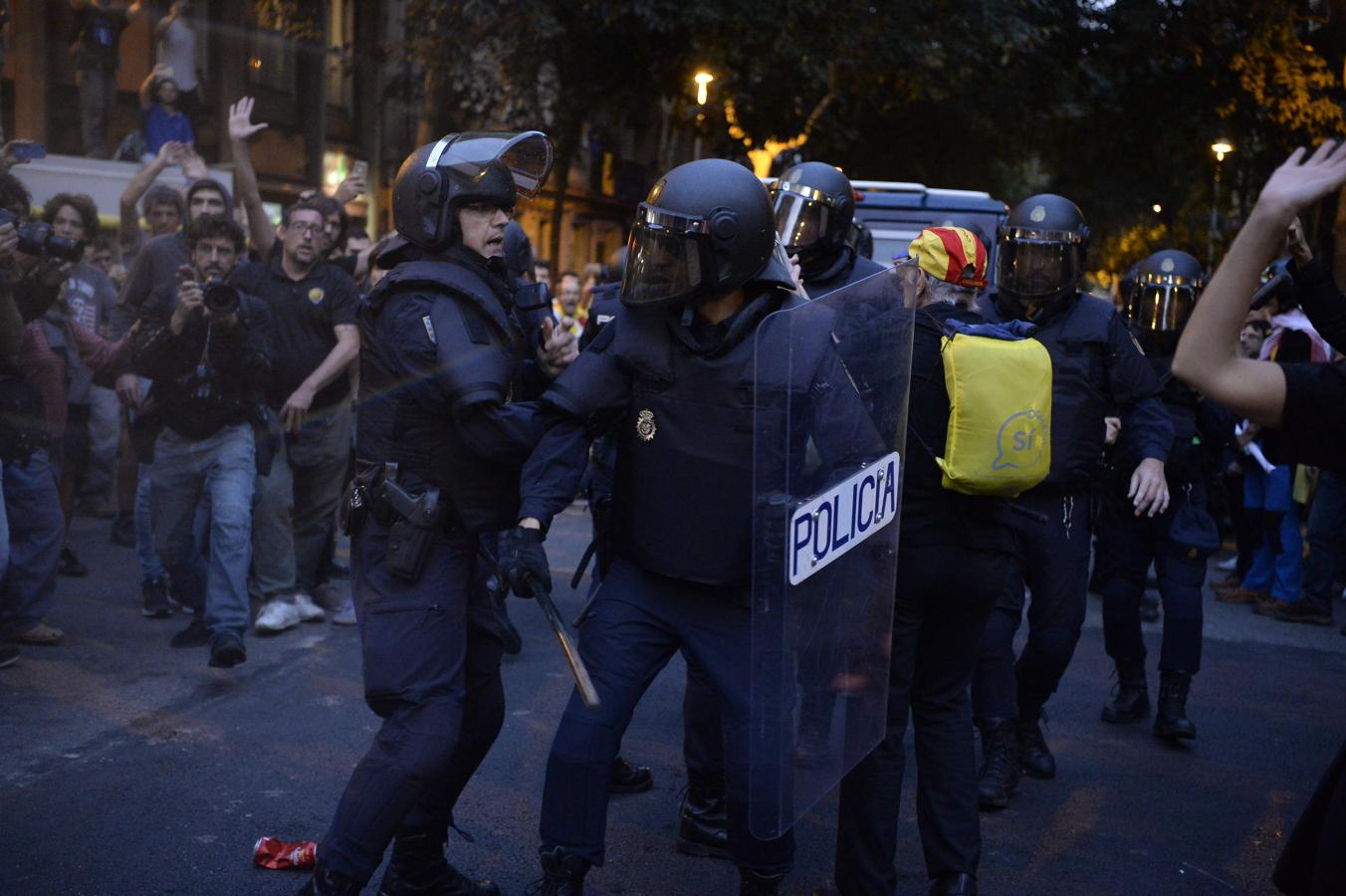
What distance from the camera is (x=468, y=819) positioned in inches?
174

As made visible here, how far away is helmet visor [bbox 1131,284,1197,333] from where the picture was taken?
6.05 metres

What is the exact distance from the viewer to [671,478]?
11.1ft

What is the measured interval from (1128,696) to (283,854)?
3561 mm

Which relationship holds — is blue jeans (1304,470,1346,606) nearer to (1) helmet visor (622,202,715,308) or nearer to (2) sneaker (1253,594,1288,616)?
(2) sneaker (1253,594,1288,616)

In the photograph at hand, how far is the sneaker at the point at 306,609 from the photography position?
6957mm

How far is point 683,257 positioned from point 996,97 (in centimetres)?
2007

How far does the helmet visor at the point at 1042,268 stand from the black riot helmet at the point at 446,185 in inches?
82.6

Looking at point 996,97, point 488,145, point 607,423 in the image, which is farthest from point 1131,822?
point 996,97

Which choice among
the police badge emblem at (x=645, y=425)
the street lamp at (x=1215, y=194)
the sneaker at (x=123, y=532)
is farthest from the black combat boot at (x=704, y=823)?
the street lamp at (x=1215, y=194)

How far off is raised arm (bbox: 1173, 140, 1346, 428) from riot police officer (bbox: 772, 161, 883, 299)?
8.31 ft

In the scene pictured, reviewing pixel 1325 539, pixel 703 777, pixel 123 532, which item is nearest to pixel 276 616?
pixel 123 532

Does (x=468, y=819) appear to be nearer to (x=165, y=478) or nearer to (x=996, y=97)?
(x=165, y=478)

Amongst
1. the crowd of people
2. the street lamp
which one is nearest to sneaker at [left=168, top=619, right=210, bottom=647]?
the crowd of people

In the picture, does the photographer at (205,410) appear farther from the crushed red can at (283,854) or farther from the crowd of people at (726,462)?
the crushed red can at (283,854)
